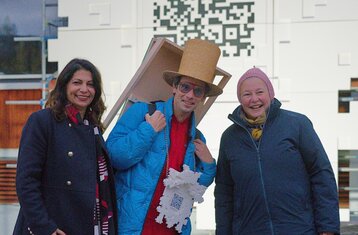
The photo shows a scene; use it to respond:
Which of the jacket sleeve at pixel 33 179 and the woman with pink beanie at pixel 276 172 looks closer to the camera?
the jacket sleeve at pixel 33 179

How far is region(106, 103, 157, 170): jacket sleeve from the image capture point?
1.97 metres

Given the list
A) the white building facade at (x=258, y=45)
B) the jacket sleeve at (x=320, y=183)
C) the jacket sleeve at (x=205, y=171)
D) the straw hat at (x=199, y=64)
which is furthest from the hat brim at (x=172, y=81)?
the white building facade at (x=258, y=45)

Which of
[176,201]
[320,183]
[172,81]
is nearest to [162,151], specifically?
[176,201]

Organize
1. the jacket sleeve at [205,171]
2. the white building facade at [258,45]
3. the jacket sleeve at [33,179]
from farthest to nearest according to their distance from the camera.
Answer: the white building facade at [258,45], the jacket sleeve at [205,171], the jacket sleeve at [33,179]

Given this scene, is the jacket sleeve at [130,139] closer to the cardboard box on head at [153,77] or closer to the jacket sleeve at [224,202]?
the cardboard box on head at [153,77]

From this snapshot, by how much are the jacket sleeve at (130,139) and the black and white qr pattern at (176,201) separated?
0.79 feet

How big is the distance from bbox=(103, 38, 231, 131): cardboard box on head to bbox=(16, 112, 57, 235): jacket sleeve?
17.2 inches

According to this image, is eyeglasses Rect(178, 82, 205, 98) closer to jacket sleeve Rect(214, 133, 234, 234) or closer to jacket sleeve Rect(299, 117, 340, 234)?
jacket sleeve Rect(214, 133, 234, 234)

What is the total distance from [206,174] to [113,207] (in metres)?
0.46

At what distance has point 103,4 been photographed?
390 centimetres

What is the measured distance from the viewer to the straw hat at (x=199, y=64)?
2084 millimetres

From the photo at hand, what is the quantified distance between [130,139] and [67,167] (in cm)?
30

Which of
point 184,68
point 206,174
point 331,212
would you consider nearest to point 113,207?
point 206,174

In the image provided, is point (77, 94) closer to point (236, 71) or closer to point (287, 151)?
point (287, 151)
